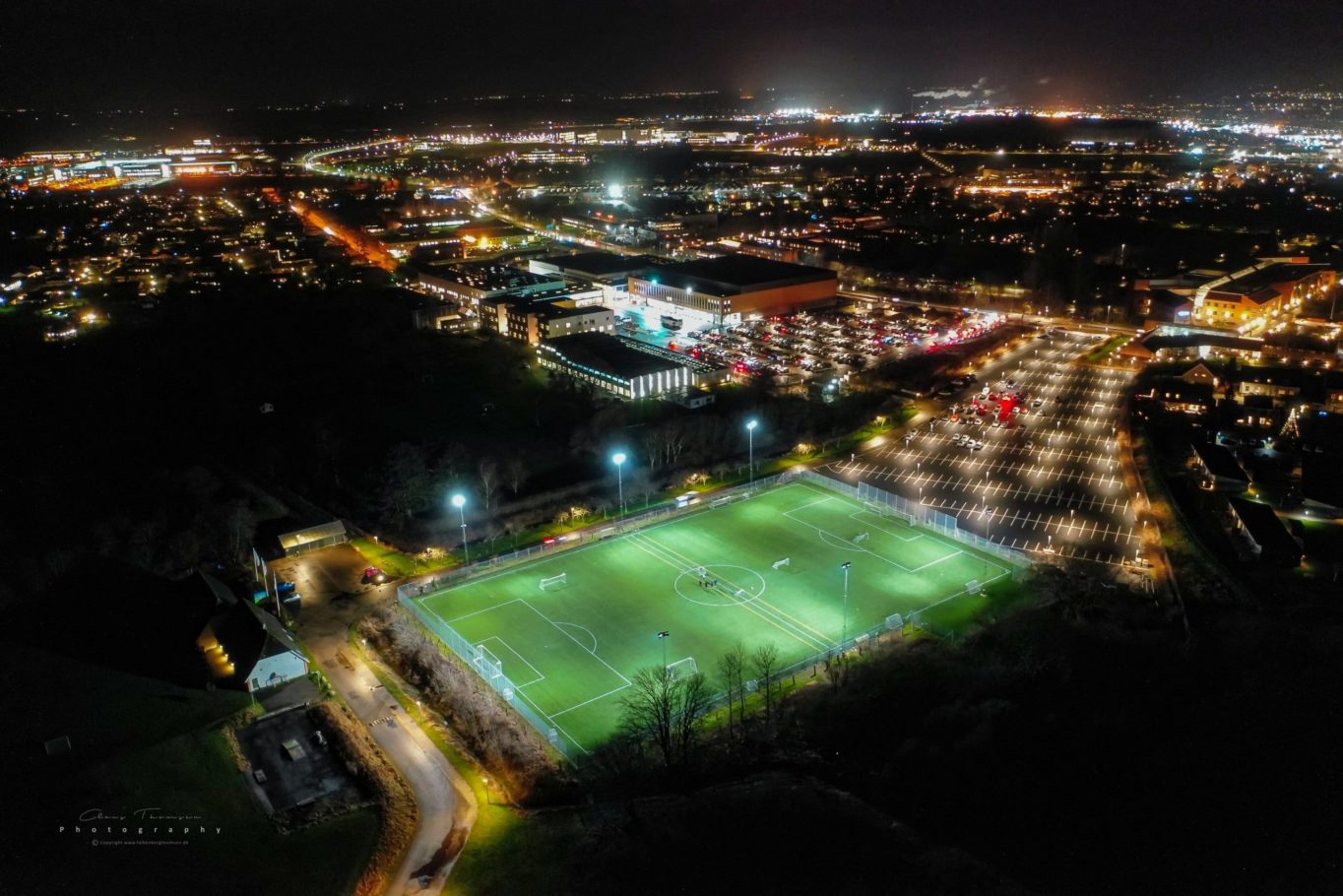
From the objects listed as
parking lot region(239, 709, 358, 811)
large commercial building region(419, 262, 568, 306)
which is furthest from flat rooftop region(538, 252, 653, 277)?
parking lot region(239, 709, 358, 811)

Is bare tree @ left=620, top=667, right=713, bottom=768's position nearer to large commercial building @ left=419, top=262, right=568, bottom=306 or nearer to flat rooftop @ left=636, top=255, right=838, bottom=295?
flat rooftop @ left=636, top=255, right=838, bottom=295

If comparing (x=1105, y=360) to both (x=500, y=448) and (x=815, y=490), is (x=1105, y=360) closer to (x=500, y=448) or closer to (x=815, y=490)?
(x=815, y=490)

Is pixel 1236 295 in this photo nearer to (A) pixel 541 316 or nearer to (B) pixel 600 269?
(A) pixel 541 316

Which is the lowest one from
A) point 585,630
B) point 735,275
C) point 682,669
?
point 585,630

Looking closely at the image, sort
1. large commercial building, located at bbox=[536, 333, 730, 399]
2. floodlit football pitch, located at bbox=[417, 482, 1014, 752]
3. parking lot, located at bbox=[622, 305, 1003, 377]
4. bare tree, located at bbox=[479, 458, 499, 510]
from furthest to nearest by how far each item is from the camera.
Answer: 1. parking lot, located at bbox=[622, 305, 1003, 377]
2. large commercial building, located at bbox=[536, 333, 730, 399]
3. bare tree, located at bbox=[479, 458, 499, 510]
4. floodlit football pitch, located at bbox=[417, 482, 1014, 752]

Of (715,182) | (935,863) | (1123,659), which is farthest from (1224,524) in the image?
(715,182)

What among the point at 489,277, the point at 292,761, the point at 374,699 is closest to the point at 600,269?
the point at 489,277
